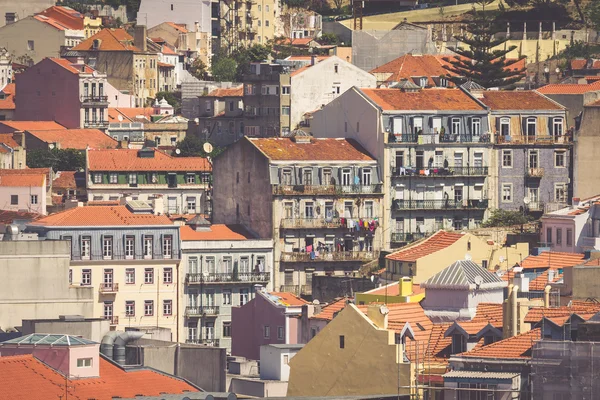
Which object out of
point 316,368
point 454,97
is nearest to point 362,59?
point 454,97

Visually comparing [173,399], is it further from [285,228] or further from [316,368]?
[285,228]

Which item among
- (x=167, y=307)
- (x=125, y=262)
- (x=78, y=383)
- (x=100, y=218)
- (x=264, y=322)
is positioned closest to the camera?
(x=78, y=383)

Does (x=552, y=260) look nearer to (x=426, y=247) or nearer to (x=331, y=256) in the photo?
(x=426, y=247)

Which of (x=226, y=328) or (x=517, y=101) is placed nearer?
(x=226, y=328)

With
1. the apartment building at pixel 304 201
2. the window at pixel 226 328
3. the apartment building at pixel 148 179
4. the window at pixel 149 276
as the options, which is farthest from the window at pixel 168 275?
the apartment building at pixel 148 179

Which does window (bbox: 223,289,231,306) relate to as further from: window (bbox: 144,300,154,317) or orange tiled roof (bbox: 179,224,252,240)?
window (bbox: 144,300,154,317)

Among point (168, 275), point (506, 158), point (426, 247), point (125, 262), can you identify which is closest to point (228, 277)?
point (168, 275)

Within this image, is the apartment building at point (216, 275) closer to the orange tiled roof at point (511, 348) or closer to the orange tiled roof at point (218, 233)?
the orange tiled roof at point (218, 233)
